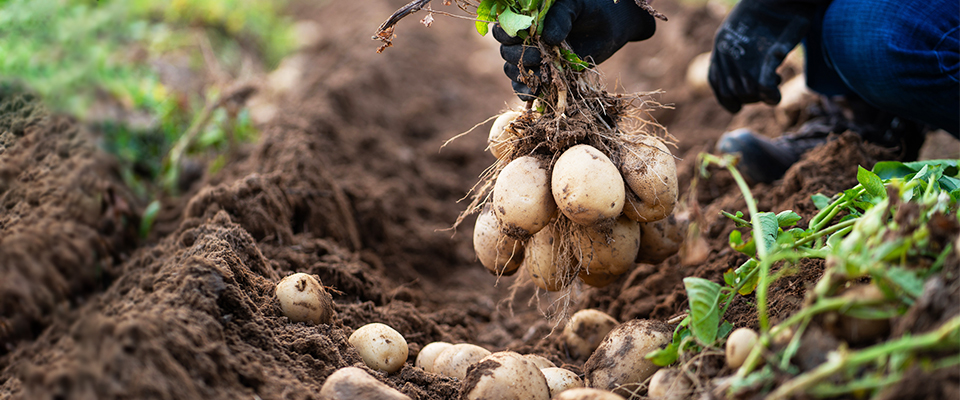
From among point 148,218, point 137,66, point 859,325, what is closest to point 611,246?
point 859,325

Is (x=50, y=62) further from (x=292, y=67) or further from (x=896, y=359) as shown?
(x=896, y=359)

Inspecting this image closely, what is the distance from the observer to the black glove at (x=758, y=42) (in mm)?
2629

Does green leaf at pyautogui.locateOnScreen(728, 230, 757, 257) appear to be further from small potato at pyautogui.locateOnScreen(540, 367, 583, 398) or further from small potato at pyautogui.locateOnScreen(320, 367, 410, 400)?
small potato at pyautogui.locateOnScreen(320, 367, 410, 400)

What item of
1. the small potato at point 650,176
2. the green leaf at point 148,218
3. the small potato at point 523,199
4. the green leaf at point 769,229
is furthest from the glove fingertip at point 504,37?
the green leaf at point 148,218

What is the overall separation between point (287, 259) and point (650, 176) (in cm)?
150

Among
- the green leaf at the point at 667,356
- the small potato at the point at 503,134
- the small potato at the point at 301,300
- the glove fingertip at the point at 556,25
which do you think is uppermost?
the glove fingertip at the point at 556,25

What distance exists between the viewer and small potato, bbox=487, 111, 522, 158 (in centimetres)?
212

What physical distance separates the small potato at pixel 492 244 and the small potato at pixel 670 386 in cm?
73

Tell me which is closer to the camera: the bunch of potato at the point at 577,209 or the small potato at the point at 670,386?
the small potato at the point at 670,386

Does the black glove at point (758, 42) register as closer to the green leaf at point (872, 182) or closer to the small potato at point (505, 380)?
the green leaf at point (872, 182)

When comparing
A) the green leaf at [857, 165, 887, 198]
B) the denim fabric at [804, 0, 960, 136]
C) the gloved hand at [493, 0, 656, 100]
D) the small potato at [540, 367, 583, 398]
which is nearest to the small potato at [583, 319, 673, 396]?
the small potato at [540, 367, 583, 398]

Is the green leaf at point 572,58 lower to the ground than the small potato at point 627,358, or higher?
higher

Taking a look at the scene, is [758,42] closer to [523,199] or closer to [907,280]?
[523,199]

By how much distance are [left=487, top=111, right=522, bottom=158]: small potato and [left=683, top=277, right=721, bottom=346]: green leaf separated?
84 centimetres
